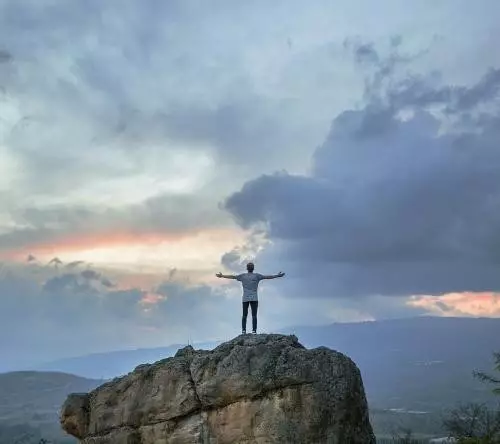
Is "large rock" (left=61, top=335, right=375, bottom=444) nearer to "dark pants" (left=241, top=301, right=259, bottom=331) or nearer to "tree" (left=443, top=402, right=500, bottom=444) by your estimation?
"dark pants" (left=241, top=301, right=259, bottom=331)

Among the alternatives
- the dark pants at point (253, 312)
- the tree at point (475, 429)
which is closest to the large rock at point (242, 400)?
the dark pants at point (253, 312)

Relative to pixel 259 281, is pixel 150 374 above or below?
below

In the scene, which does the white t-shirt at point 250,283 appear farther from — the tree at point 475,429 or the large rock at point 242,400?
the tree at point 475,429

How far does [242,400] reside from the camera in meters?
27.3

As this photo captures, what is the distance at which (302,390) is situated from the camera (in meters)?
26.8

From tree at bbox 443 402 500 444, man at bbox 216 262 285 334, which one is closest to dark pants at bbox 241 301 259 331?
man at bbox 216 262 285 334

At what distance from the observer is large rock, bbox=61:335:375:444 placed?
87.4 ft

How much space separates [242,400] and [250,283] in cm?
529

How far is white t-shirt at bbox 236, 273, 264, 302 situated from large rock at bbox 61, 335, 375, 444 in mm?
2106

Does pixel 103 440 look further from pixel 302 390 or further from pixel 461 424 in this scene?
pixel 461 424

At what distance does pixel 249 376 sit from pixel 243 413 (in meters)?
1.38

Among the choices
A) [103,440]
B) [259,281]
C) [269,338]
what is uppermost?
[259,281]

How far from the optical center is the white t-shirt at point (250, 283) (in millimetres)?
30641

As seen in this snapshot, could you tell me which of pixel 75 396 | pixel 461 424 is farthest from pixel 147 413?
pixel 461 424
